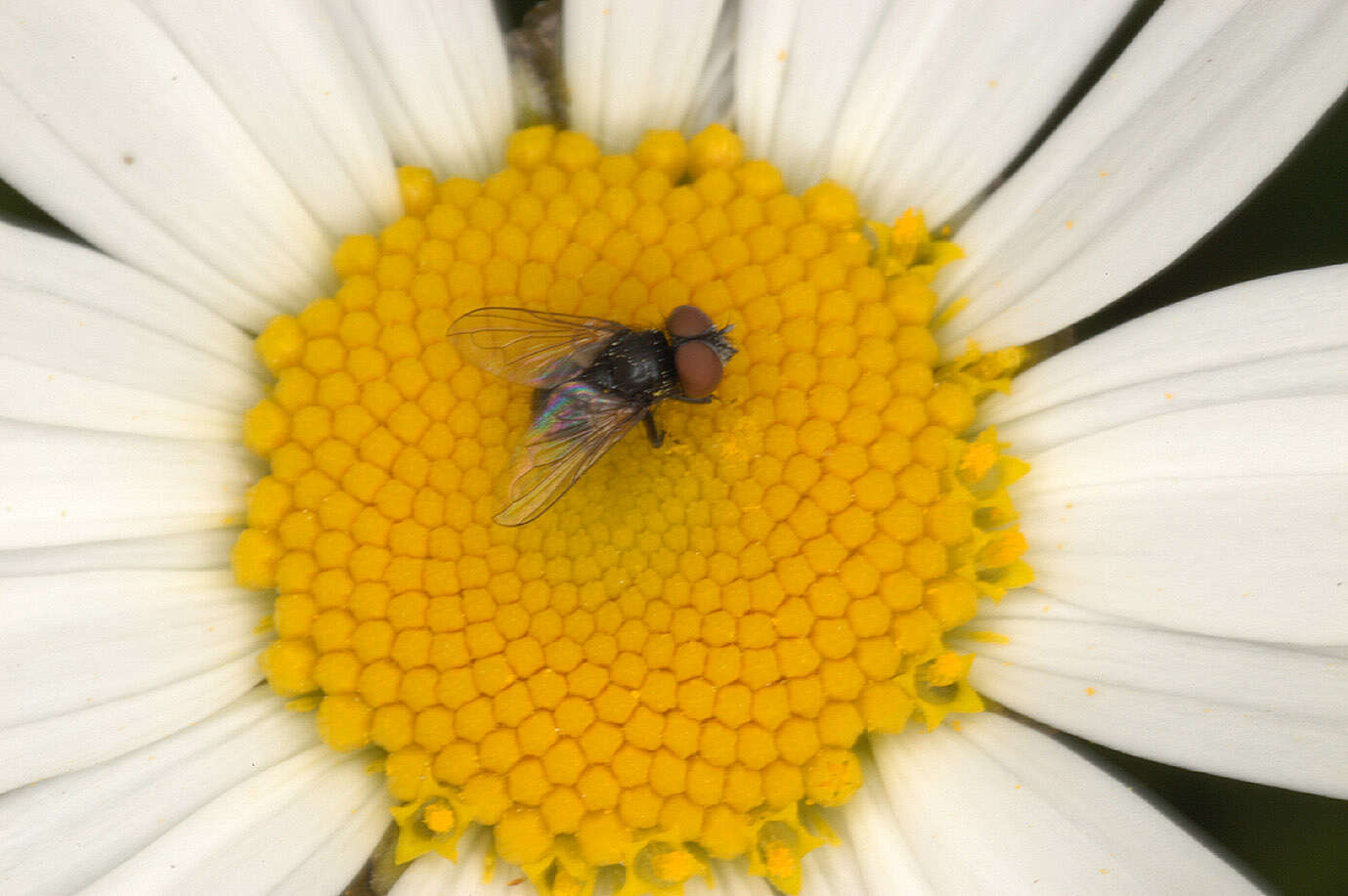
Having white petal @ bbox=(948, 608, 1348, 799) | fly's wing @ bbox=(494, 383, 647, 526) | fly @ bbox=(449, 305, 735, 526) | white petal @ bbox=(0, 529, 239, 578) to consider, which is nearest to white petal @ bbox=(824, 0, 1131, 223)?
fly @ bbox=(449, 305, 735, 526)

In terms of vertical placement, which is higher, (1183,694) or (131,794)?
(131,794)

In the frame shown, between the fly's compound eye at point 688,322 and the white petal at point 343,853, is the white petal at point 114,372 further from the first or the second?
the fly's compound eye at point 688,322

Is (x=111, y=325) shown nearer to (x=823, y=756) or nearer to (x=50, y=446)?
(x=50, y=446)

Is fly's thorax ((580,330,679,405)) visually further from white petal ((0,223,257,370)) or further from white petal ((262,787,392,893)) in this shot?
white petal ((262,787,392,893))

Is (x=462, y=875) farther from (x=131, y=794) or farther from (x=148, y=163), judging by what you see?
(x=148, y=163)

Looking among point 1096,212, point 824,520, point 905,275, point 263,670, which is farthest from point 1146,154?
point 263,670

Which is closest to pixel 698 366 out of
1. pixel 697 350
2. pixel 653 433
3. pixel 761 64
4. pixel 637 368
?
pixel 697 350

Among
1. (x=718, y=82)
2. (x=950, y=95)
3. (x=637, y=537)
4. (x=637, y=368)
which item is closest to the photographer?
(x=637, y=368)

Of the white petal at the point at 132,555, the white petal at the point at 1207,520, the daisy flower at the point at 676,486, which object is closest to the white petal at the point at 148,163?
the daisy flower at the point at 676,486
